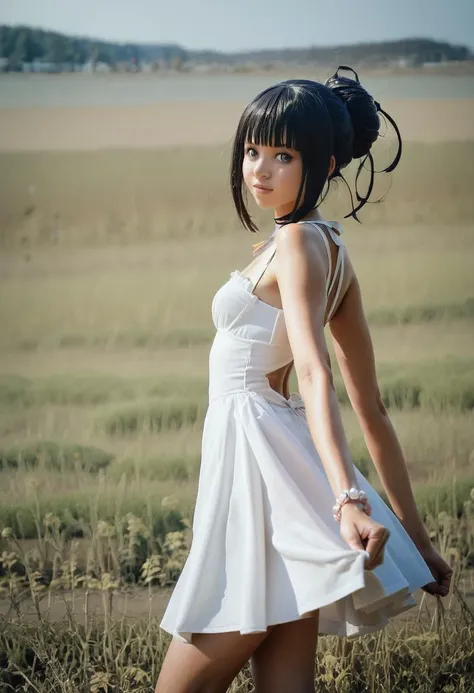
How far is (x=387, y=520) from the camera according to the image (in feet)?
6.34

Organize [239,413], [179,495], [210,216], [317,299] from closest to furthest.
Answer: [317,299], [239,413], [179,495], [210,216]

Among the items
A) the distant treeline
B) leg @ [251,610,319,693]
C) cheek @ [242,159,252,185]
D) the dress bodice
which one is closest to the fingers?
leg @ [251,610,319,693]

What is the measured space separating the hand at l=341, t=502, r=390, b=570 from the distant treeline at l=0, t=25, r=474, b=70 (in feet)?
7.25

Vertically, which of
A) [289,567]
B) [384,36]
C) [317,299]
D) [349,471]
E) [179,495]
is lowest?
[179,495]

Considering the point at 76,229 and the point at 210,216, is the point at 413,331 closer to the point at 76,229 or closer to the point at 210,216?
the point at 210,216

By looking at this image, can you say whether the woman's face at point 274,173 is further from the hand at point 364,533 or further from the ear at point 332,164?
the hand at point 364,533

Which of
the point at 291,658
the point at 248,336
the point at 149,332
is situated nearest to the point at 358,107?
the point at 248,336

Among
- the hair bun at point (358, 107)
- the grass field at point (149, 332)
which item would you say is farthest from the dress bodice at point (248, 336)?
the grass field at point (149, 332)

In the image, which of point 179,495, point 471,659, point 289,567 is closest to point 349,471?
point 289,567

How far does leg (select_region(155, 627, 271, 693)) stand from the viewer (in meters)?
1.79

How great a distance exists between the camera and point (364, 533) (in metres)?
1.62

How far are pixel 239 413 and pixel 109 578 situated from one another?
1393 millimetres

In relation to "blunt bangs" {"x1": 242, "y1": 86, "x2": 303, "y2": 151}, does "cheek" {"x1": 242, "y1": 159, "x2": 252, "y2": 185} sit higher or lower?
lower

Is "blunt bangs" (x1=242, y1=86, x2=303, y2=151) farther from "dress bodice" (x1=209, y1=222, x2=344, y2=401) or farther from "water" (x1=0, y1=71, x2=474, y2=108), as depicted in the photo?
"water" (x1=0, y1=71, x2=474, y2=108)
